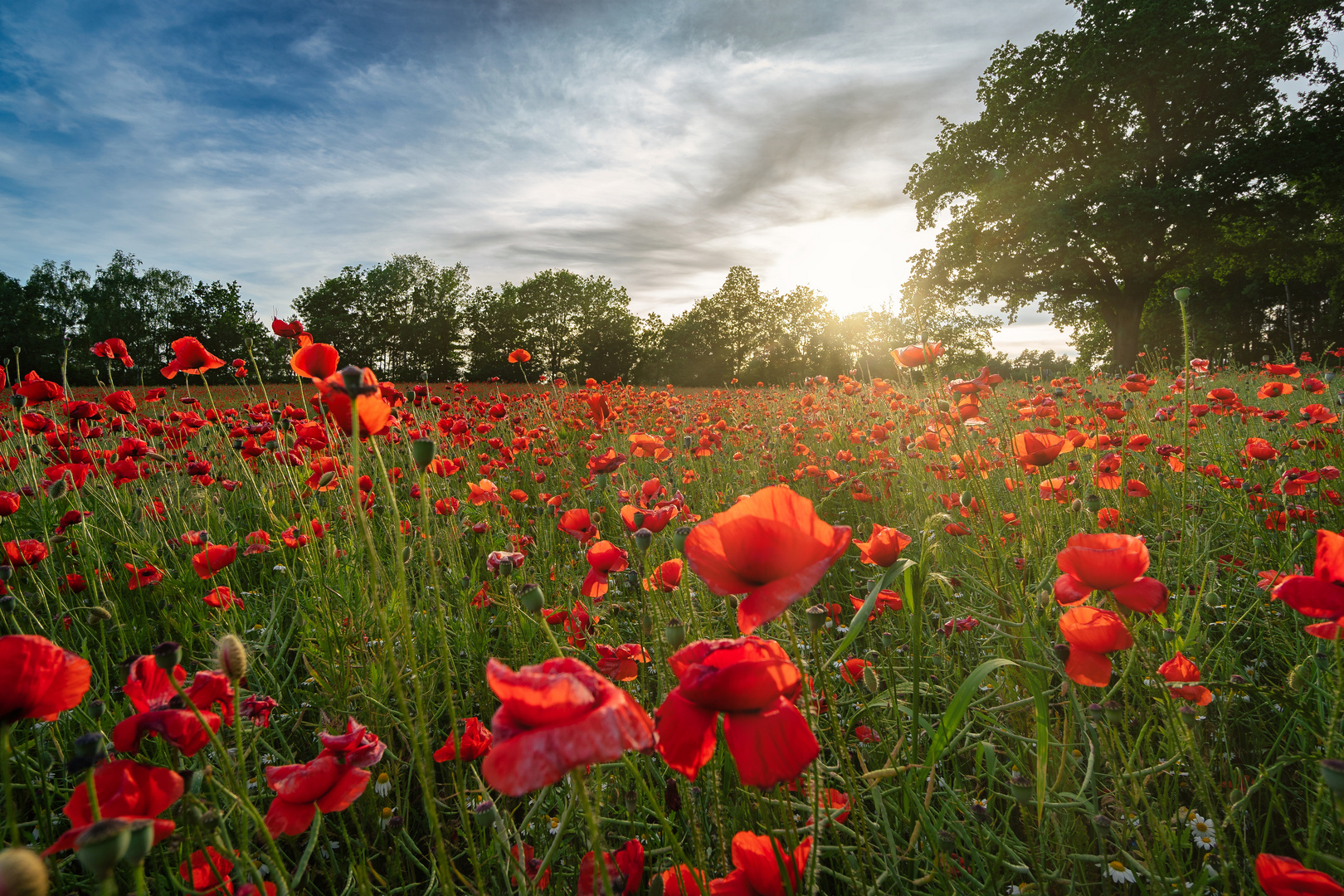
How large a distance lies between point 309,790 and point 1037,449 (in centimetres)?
202

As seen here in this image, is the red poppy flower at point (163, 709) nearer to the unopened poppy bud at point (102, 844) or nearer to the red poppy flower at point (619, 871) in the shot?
the unopened poppy bud at point (102, 844)

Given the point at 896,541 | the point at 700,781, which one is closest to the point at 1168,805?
the point at 896,541

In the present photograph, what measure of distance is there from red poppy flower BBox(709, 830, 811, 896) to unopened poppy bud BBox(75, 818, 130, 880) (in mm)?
660

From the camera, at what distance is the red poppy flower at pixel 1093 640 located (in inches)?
38.3

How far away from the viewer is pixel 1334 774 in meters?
0.73

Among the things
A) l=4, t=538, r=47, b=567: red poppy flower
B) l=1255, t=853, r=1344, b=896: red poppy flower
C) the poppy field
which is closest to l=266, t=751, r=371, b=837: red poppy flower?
the poppy field

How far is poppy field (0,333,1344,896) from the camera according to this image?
70 cm

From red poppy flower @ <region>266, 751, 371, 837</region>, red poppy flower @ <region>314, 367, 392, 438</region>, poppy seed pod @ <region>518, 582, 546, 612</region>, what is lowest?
red poppy flower @ <region>266, 751, 371, 837</region>

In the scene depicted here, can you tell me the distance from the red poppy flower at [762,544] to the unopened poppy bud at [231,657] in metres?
0.63

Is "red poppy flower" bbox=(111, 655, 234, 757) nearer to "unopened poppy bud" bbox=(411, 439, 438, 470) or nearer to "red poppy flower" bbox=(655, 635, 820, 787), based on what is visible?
"unopened poppy bud" bbox=(411, 439, 438, 470)

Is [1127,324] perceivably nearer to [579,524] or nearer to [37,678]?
[579,524]

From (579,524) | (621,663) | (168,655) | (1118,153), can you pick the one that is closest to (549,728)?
(168,655)

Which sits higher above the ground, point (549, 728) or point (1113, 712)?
point (549, 728)

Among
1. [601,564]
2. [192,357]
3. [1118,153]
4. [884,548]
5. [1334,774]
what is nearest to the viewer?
[1334,774]
